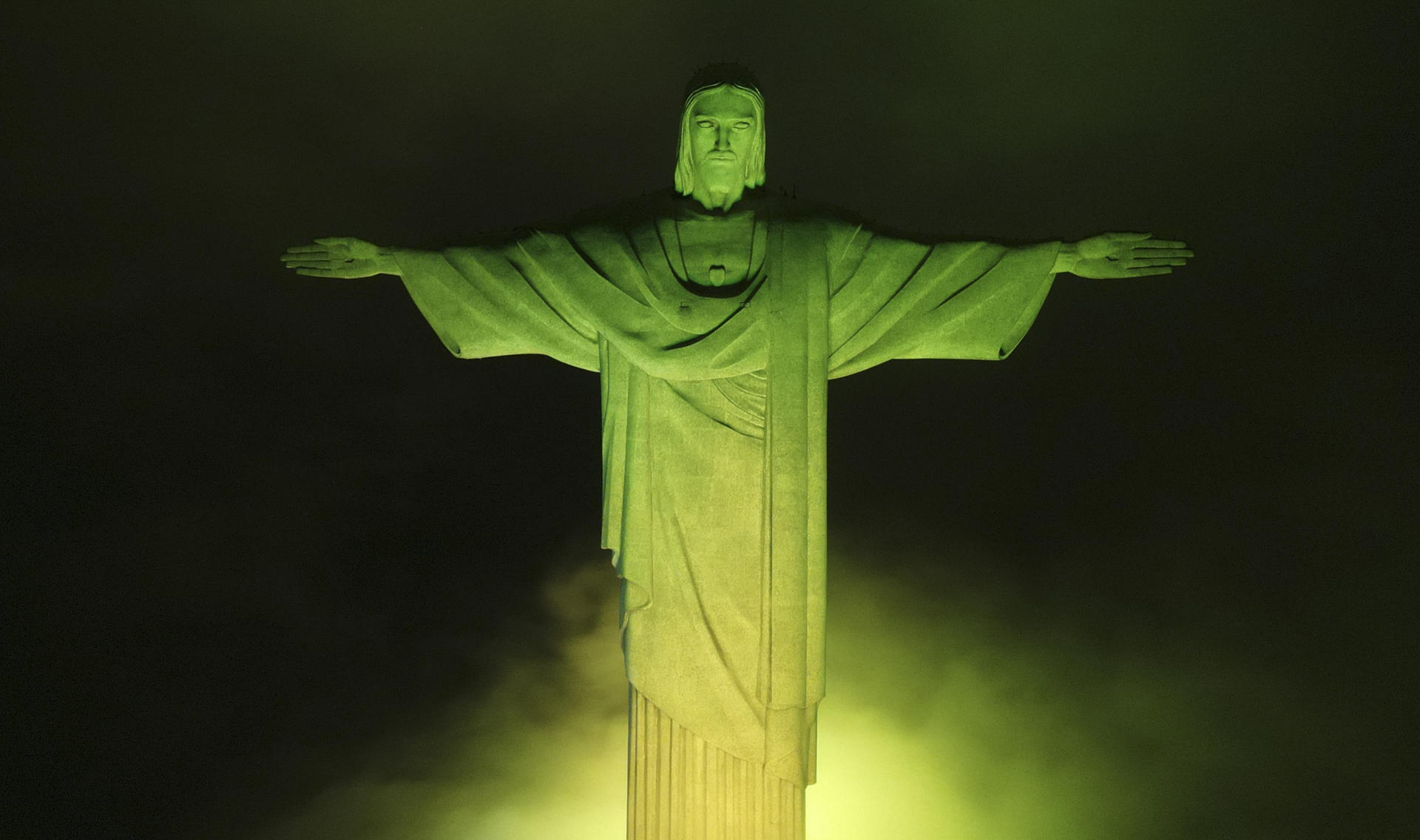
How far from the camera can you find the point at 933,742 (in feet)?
22.4

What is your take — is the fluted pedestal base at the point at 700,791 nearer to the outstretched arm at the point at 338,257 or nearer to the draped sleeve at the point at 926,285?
the draped sleeve at the point at 926,285

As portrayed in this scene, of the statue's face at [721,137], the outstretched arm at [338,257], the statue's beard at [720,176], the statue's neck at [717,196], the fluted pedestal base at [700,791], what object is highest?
the statue's face at [721,137]

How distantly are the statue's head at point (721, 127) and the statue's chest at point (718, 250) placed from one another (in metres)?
0.13

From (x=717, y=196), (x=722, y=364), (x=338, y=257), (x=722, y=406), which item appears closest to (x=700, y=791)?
(x=722, y=406)

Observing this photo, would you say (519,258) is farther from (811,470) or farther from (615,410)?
(811,470)

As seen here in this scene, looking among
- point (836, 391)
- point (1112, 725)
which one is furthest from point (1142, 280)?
point (1112, 725)

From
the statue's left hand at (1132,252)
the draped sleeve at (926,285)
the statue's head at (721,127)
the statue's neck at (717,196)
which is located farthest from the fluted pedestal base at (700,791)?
the statue's left hand at (1132,252)

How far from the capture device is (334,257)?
4926 millimetres

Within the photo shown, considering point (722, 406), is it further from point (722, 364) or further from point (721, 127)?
point (721, 127)

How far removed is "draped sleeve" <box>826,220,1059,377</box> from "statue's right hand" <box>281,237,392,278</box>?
1516 millimetres

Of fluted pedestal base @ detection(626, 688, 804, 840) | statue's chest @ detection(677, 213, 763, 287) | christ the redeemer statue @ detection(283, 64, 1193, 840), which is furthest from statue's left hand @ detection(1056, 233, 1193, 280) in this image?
fluted pedestal base @ detection(626, 688, 804, 840)

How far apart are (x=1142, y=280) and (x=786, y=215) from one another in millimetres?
2573

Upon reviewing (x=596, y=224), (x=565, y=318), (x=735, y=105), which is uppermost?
(x=735, y=105)

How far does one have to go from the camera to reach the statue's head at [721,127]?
4.94 meters
